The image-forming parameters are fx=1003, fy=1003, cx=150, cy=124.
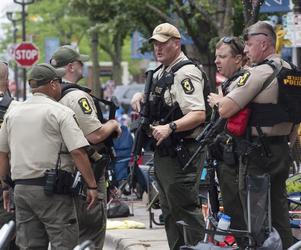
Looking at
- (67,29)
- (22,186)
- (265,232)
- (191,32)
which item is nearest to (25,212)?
(22,186)

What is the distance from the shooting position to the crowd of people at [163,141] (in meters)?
7.33

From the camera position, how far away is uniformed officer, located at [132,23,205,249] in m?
8.16

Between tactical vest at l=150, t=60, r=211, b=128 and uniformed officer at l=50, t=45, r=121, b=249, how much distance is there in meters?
0.36

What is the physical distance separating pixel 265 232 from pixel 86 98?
1931 mm

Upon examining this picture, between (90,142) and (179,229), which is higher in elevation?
(90,142)

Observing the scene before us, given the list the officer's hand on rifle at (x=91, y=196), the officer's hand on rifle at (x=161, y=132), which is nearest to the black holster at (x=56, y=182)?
the officer's hand on rifle at (x=91, y=196)

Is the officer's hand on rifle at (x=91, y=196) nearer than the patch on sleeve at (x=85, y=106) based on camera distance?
Yes

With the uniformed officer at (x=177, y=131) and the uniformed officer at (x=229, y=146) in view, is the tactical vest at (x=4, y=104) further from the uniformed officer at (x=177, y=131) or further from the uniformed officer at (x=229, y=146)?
the uniformed officer at (x=229, y=146)

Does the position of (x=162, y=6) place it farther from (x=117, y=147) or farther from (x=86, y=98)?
(x=86, y=98)

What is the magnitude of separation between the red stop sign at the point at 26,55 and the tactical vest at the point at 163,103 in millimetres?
23241

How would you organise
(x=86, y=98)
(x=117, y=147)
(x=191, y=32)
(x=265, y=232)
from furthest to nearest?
(x=191, y=32) → (x=117, y=147) → (x=86, y=98) → (x=265, y=232)

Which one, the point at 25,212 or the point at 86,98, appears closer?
the point at 25,212

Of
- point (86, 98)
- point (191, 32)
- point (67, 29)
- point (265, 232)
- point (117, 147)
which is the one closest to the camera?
point (265, 232)

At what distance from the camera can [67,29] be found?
5716 centimetres
